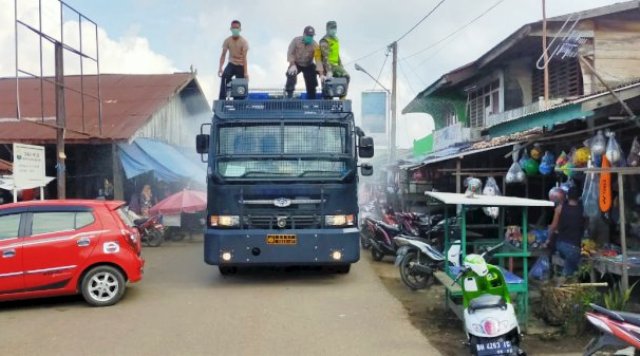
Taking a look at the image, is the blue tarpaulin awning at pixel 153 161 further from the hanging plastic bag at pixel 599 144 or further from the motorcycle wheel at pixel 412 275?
the hanging plastic bag at pixel 599 144

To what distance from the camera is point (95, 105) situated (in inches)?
774

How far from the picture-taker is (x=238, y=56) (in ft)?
37.8

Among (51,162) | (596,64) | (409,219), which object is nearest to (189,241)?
(51,162)

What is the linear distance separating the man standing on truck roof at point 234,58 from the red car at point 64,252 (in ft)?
13.9

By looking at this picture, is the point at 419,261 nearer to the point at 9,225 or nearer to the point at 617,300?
the point at 617,300

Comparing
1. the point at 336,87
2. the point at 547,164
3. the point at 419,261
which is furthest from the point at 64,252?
the point at 547,164

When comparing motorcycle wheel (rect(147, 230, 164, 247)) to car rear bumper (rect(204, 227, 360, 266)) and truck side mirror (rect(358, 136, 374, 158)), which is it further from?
truck side mirror (rect(358, 136, 374, 158))

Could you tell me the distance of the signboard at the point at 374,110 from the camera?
25438 mm

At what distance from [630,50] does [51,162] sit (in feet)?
56.6

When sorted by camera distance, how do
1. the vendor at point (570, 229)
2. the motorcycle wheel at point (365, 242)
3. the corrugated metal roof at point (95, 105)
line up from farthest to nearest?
the corrugated metal roof at point (95, 105)
the motorcycle wheel at point (365, 242)
the vendor at point (570, 229)

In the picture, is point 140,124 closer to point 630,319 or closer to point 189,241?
point 189,241

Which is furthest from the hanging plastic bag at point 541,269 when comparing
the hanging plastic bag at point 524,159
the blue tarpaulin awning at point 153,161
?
the blue tarpaulin awning at point 153,161

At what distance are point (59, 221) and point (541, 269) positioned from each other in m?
7.36

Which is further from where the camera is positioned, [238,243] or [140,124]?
[140,124]
